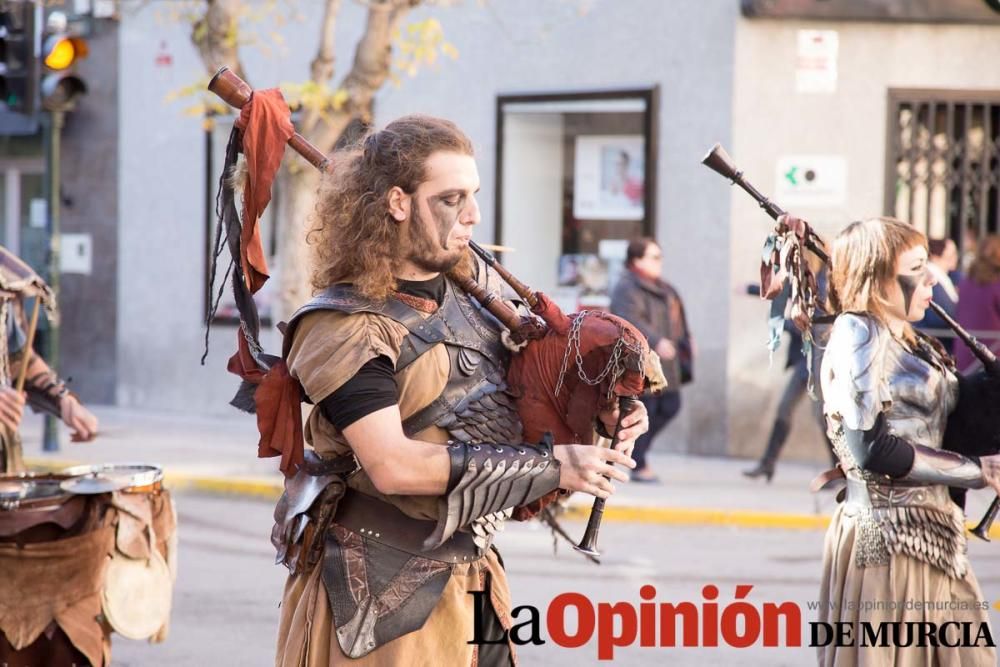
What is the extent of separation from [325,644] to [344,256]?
867 mm

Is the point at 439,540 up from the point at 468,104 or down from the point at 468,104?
down

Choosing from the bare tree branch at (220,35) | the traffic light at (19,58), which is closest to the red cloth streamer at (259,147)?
the bare tree branch at (220,35)

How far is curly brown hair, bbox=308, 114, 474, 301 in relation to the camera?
3051mm

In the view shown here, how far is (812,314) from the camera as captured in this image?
4.15m

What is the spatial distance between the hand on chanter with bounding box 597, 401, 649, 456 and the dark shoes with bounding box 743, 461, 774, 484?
305 inches

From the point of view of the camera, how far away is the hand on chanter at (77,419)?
4.98 meters

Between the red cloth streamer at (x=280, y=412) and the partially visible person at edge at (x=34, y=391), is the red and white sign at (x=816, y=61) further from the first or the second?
the red cloth streamer at (x=280, y=412)

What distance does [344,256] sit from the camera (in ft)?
10.1

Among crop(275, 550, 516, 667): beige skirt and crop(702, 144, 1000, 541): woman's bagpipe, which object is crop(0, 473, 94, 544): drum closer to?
crop(275, 550, 516, 667): beige skirt

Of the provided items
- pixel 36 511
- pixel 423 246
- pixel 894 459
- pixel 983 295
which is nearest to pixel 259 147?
pixel 423 246

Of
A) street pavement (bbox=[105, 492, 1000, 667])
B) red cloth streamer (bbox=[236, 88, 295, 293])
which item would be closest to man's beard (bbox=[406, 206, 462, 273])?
red cloth streamer (bbox=[236, 88, 295, 293])

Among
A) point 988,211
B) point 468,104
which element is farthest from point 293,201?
point 988,211

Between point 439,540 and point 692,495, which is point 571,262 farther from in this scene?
point 439,540

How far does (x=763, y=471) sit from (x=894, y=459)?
6955 mm
